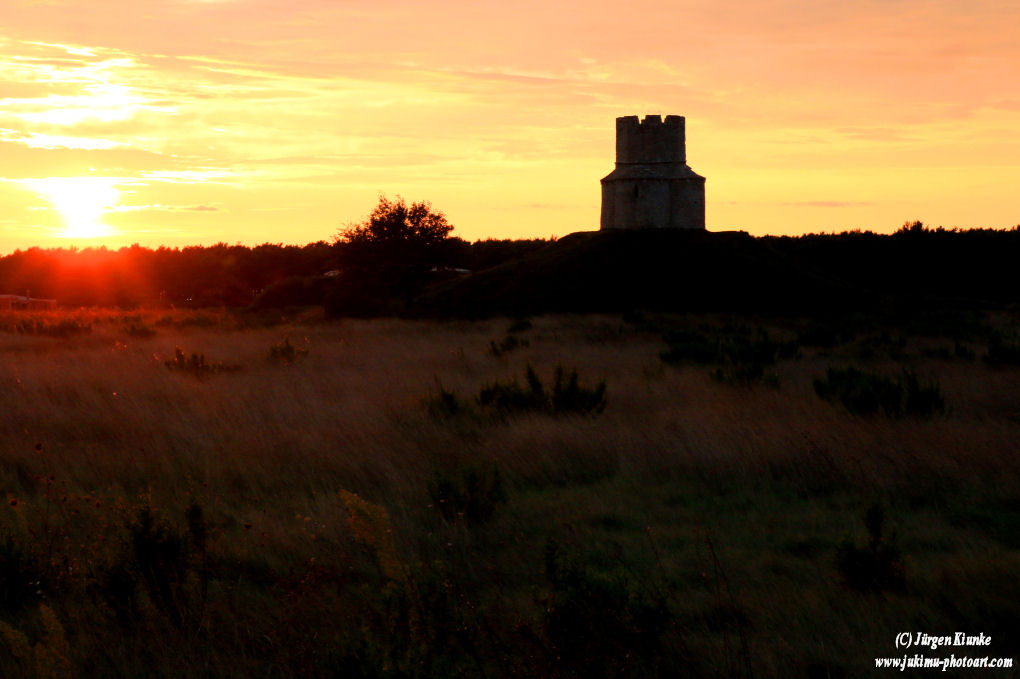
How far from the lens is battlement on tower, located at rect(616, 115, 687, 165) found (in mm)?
54781

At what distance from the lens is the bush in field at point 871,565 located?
18.5 feet

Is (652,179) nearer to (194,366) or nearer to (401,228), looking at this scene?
(401,228)

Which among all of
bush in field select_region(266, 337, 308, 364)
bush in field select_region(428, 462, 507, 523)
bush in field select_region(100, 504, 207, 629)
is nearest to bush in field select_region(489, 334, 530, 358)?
bush in field select_region(266, 337, 308, 364)

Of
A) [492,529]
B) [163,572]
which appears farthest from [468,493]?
[163,572]

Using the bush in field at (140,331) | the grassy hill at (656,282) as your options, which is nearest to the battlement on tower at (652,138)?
the grassy hill at (656,282)

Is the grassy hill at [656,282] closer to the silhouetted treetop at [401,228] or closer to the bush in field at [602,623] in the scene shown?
the silhouetted treetop at [401,228]

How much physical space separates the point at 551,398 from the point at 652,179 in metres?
44.6

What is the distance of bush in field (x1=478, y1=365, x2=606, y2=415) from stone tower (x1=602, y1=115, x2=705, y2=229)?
44.3m

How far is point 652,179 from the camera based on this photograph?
55.0 m

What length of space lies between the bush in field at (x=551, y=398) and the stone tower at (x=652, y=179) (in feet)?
145

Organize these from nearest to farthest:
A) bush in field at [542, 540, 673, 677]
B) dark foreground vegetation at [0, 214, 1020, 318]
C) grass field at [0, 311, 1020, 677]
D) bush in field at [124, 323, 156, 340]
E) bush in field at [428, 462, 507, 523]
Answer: bush in field at [542, 540, 673, 677], grass field at [0, 311, 1020, 677], bush in field at [428, 462, 507, 523], bush in field at [124, 323, 156, 340], dark foreground vegetation at [0, 214, 1020, 318]

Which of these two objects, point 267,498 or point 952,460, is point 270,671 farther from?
point 952,460

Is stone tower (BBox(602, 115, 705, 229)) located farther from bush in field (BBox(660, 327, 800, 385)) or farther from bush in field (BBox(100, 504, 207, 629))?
bush in field (BBox(100, 504, 207, 629))

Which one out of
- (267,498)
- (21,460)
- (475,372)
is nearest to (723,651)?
(267,498)
